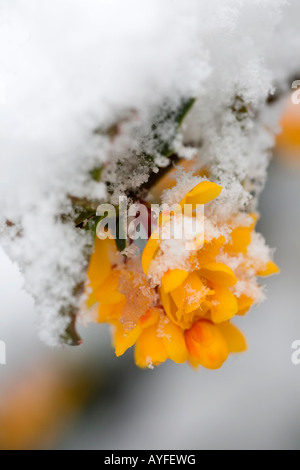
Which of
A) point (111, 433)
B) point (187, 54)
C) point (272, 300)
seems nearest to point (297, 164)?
point (272, 300)

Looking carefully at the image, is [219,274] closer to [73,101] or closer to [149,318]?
[149,318]

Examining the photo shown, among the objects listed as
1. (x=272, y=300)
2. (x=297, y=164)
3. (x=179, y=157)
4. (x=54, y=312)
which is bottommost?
(x=54, y=312)

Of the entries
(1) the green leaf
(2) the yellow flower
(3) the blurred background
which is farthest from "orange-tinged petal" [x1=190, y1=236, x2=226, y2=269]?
(3) the blurred background

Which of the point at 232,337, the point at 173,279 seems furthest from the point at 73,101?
the point at 232,337

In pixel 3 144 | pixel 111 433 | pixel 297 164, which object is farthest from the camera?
pixel 111 433
